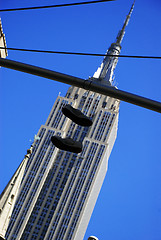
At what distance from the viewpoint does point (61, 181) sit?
262 feet

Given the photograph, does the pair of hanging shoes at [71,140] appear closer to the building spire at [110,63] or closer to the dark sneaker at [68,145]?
the dark sneaker at [68,145]

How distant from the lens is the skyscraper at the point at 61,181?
75188 millimetres

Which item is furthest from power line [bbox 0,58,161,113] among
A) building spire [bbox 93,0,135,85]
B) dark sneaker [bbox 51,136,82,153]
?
building spire [bbox 93,0,135,85]

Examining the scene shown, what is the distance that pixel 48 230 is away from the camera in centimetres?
7512

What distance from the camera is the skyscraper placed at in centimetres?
7519

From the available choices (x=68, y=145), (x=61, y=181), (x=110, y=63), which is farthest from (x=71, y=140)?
(x=110, y=63)

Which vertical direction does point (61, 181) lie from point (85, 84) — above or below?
above

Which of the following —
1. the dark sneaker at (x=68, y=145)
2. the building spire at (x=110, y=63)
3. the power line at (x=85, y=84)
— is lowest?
the dark sneaker at (x=68, y=145)

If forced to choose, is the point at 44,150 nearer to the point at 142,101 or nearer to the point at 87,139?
the point at 87,139

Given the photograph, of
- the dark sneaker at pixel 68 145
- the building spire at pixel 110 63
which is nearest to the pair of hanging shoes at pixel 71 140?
the dark sneaker at pixel 68 145

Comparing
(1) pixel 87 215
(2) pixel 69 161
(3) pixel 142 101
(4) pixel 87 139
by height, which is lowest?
(3) pixel 142 101

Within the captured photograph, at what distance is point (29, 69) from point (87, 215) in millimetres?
78696

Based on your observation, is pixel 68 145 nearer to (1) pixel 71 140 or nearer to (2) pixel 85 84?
(1) pixel 71 140

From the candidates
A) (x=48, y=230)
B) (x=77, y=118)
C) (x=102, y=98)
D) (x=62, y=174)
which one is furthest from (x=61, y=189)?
(x=77, y=118)
